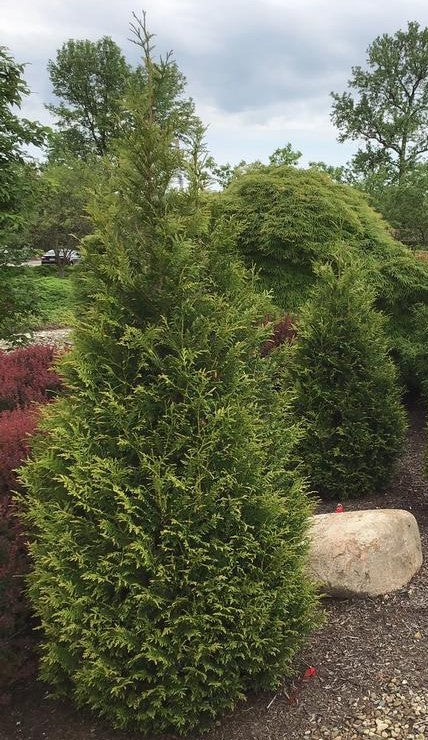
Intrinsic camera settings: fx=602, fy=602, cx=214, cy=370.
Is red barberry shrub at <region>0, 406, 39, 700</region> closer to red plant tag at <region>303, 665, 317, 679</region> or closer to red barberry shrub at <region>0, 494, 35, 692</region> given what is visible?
red barberry shrub at <region>0, 494, 35, 692</region>

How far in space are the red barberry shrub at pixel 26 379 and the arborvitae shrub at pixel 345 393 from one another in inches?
95.2

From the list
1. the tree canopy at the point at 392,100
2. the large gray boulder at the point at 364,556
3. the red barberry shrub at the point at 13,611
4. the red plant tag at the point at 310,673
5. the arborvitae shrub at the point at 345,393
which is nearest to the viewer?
the red barberry shrub at the point at 13,611

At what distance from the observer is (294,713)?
9.36 feet

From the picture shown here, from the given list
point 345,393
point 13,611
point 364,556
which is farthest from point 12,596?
point 345,393

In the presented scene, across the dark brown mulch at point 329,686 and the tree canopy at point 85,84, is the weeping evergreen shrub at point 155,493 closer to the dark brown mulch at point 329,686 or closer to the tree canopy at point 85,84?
the dark brown mulch at point 329,686

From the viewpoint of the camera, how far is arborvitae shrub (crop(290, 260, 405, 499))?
18.1 feet

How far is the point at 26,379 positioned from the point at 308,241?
429 cm

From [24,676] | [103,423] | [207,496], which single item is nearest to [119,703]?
[24,676]

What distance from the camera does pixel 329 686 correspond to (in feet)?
9.95

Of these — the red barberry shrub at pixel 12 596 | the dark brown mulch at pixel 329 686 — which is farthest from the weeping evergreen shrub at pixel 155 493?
the red barberry shrub at pixel 12 596

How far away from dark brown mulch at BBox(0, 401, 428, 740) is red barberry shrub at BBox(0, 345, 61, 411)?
2909mm

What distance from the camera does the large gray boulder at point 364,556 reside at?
12.5 feet

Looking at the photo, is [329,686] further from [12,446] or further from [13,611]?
[12,446]

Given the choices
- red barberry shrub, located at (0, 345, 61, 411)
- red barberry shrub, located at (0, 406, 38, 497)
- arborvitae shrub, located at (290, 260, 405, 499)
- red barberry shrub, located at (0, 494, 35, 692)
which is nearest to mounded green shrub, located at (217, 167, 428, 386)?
arborvitae shrub, located at (290, 260, 405, 499)
